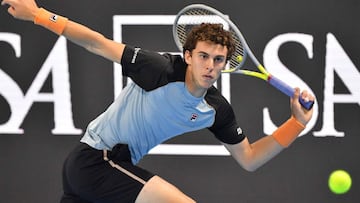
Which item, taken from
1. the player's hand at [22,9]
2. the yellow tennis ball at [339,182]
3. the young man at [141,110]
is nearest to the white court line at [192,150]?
the yellow tennis ball at [339,182]

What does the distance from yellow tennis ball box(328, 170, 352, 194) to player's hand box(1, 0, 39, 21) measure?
1.95 m

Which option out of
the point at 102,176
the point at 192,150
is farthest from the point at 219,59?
the point at 192,150

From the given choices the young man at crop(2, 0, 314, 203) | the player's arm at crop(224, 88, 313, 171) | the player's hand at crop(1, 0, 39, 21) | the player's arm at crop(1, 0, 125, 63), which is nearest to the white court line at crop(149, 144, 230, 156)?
the player's arm at crop(224, 88, 313, 171)

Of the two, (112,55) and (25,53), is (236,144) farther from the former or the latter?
(25,53)

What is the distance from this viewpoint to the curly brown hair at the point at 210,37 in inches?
113

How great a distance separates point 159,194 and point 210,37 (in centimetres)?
64

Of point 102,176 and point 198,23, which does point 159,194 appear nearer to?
point 102,176

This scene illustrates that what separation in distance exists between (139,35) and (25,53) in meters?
0.66

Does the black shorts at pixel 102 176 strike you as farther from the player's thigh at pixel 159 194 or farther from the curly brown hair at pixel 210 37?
the curly brown hair at pixel 210 37

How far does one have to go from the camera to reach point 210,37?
2867mm

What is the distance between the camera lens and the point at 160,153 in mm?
4066

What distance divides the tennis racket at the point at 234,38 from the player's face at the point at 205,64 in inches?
7.8

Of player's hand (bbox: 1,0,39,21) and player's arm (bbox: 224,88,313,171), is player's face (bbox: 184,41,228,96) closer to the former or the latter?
player's arm (bbox: 224,88,313,171)

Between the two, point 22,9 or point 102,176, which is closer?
point 22,9
